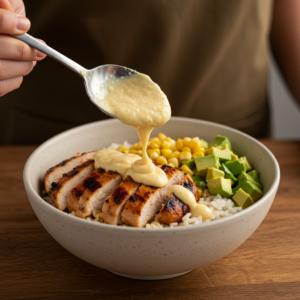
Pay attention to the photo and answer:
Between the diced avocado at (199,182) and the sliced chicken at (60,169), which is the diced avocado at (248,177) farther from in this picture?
the sliced chicken at (60,169)

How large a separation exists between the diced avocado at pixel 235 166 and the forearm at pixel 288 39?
1985 mm

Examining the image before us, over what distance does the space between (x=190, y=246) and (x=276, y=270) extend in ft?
2.27

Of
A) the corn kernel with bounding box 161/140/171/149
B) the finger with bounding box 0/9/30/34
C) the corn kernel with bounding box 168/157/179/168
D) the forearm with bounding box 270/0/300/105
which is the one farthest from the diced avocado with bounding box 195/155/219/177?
the forearm with bounding box 270/0/300/105

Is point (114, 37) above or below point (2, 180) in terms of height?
above

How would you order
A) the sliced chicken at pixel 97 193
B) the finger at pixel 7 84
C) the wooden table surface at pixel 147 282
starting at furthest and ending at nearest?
the finger at pixel 7 84 < the sliced chicken at pixel 97 193 < the wooden table surface at pixel 147 282

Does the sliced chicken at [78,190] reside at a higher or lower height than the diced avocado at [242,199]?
lower

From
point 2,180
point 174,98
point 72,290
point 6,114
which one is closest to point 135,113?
point 72,290

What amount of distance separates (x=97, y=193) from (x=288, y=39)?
3.13 m

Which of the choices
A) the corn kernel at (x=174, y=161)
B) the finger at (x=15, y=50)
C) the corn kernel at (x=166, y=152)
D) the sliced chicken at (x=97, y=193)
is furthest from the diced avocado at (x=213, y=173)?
the finger at (x=15, y=50)

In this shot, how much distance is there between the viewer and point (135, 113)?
6.79ft

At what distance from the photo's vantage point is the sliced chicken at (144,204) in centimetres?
192

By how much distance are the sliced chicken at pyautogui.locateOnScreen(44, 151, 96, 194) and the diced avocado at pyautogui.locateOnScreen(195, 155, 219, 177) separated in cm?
84

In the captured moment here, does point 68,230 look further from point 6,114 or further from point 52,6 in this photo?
point 6,114

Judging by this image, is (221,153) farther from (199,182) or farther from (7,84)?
(7,84)
